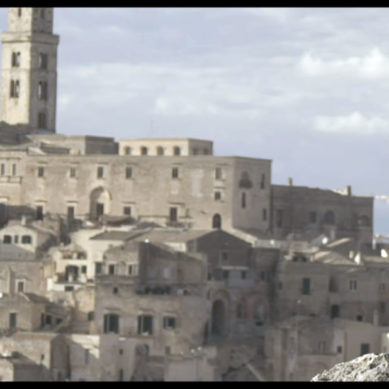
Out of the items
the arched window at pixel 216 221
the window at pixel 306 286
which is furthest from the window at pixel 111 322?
the arched window at pixel 216 221

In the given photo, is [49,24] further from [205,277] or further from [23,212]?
[205,277]

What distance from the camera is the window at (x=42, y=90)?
56.8 m

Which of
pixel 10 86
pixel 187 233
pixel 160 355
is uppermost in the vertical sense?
pixel 10 86

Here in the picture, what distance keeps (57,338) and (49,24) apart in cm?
1834

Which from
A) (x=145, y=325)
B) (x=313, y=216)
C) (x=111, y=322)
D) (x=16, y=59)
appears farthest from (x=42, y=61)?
(x=145, y=325)

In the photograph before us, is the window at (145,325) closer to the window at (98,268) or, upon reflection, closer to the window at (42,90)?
the window at (98,268)

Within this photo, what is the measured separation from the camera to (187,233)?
46906mm

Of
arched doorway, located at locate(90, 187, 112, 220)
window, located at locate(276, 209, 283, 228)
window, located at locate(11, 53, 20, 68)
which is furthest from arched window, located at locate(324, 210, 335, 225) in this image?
window, located at locate(11, 53, 20, 68)

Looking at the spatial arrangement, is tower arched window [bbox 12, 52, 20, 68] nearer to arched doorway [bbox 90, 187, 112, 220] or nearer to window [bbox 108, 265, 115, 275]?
arched doorway [bbox 90, 187, 112, 220]

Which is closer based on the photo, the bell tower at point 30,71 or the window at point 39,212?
the window at point 39,212

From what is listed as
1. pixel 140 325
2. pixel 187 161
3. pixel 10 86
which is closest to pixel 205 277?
pixel 140 325

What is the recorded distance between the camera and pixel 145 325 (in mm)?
43344

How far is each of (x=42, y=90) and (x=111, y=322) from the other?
15.1m

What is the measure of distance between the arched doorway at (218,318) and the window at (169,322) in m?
2.04
